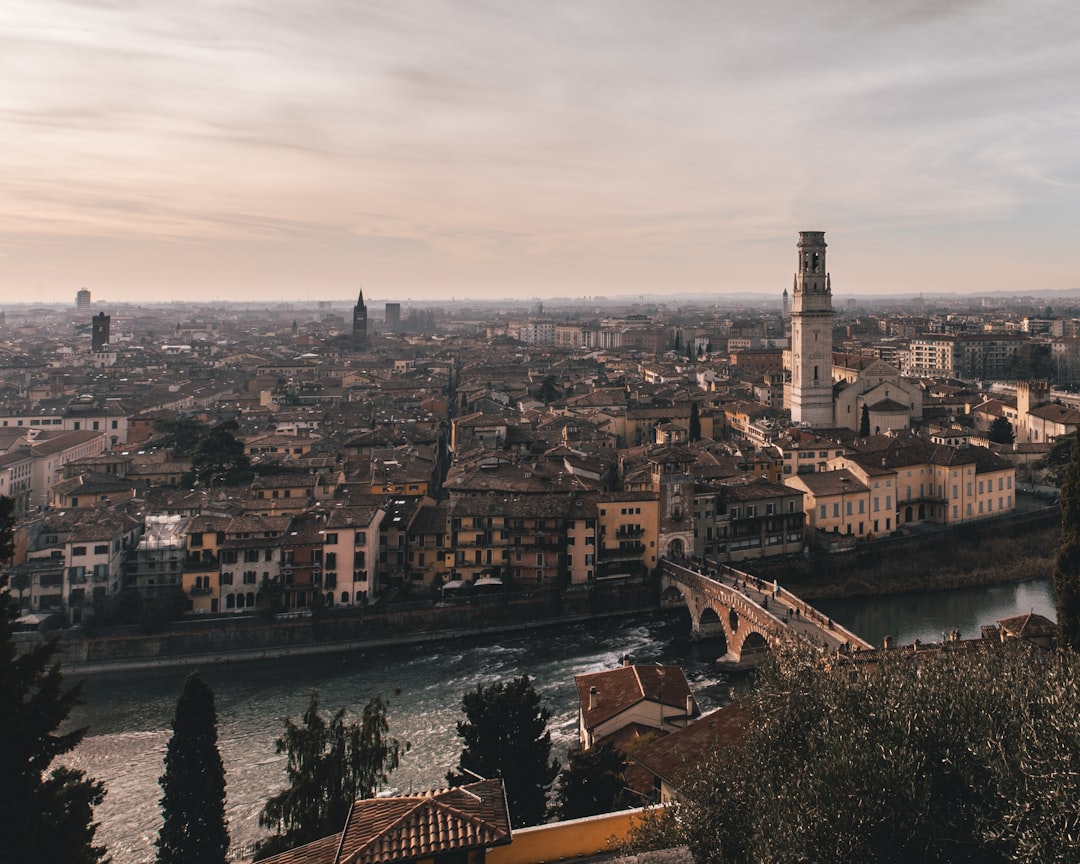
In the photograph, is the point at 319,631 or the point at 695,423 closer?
the point at 319,631

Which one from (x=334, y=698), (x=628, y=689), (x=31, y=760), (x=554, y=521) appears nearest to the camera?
(x=31, y=760)

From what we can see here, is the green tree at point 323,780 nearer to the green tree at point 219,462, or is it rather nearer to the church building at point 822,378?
the green tree at point 219,462

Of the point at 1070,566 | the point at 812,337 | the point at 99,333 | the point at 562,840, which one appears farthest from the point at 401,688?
the point at 99,333

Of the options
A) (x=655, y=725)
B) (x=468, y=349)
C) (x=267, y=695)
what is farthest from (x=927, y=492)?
(x=468, y=349)

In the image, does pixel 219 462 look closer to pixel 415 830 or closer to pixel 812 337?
pixel 812 337

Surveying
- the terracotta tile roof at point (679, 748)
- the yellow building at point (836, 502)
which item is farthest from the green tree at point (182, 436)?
the terracotta tile roof at point (679, 748)

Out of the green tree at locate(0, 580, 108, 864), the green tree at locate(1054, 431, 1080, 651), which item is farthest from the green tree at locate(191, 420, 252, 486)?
the green tree at locate(1054, 431, 1080, 651)

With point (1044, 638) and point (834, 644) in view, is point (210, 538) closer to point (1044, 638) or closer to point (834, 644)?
point (834, 644)
